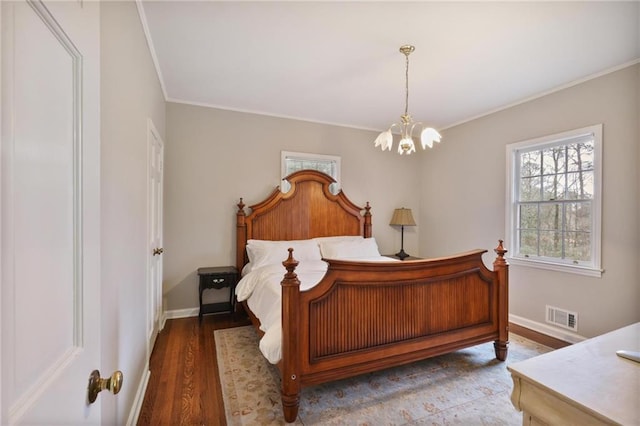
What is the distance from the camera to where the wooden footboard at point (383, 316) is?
189cm

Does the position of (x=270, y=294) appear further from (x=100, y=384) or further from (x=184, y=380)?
(x=100, y=384)

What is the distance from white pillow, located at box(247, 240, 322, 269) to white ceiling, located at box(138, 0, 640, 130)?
174cm

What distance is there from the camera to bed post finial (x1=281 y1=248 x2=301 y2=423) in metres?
1.83

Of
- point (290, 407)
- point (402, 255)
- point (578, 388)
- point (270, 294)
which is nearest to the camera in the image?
point (578, 388)

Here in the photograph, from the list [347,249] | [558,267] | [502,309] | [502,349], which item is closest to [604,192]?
[558,267]

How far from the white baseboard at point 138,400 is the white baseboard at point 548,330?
380 centimetres

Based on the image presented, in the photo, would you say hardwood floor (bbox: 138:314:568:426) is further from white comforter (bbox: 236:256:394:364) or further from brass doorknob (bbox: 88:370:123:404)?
brass doorknob (bbox: 88:370:123:404)

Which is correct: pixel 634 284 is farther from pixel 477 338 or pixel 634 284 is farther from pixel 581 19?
pixel 581 19

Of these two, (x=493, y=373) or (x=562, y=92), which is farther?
(x=562, y=92)

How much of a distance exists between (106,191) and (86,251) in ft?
2.76

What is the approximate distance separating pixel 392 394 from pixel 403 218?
2.84m

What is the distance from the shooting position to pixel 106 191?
1323mm

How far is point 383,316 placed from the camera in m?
2.18

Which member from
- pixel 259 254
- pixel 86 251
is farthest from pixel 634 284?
pixel 86 251
